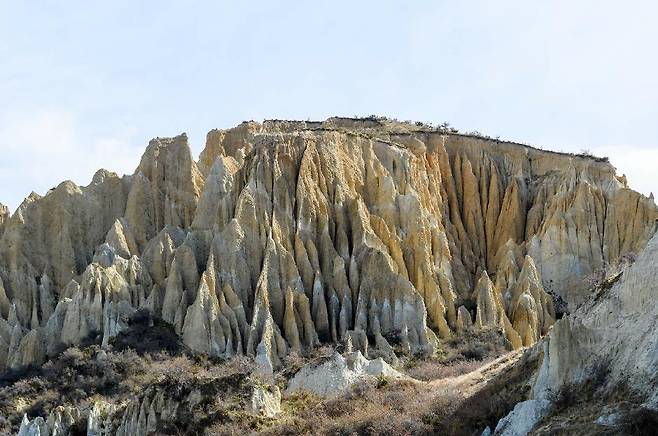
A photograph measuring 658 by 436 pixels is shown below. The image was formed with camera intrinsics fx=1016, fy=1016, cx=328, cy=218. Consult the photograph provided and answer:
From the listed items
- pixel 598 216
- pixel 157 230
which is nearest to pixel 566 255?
pixel 598 216

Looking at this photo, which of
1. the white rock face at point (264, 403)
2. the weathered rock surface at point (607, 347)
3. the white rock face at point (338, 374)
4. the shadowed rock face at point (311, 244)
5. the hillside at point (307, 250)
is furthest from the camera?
the shadowed rock face at point (311, 244)

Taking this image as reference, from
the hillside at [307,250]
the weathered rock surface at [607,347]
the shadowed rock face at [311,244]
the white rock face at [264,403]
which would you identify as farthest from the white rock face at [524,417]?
the shadowed rock face at [311,244]

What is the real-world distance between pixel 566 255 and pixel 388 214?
37.9 ft

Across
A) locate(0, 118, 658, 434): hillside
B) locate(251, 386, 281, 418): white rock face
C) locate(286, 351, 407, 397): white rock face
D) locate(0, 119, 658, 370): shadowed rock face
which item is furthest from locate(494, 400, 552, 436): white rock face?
locate(0, 119, 658, 370): shadowed rock face

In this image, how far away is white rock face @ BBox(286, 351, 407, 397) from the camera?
34750 millimetres

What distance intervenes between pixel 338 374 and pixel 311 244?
17192mm

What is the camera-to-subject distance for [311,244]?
5191 cm

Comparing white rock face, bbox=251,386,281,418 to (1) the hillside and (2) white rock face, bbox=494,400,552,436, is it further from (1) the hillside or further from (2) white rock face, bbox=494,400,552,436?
(2) white rock face, bbox=494,400,552,436

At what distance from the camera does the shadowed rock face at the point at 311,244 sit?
48094 millimetres

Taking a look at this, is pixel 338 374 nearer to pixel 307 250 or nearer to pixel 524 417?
pixel 524 417

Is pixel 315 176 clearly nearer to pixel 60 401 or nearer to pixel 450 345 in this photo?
pixel 450 345

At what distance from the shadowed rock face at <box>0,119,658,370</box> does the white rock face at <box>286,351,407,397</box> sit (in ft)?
20.4

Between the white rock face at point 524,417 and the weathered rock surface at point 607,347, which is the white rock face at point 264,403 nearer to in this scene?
the weathered rock surface at point 607,347

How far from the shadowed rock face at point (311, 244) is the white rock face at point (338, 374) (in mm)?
6217
